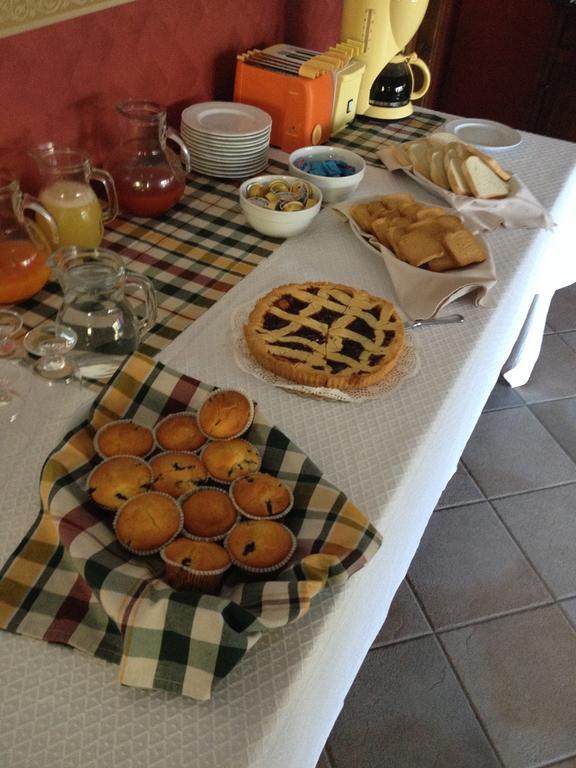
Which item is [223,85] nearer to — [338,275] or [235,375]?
[338,275]

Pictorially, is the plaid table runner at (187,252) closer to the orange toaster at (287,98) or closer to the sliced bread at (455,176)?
the orange toaster at (287,98)

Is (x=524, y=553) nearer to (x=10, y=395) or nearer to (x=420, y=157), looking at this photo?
(x=420, y=157)

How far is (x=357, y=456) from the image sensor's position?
737 millimetres

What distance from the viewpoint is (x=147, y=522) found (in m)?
0.58

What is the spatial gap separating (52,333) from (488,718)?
99 cm

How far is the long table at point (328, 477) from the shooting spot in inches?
19.4

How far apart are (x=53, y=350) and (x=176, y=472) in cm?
24

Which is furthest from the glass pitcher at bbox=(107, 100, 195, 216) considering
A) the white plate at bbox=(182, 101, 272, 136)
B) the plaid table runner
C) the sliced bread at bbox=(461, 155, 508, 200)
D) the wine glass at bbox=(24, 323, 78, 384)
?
the sliced bread at bbox=(461, 155, 508, 200)

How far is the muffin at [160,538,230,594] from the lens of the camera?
546mm

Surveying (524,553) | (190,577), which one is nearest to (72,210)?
(190,577)

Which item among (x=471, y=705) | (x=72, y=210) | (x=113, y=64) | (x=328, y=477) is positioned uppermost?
(x=113, y=64)

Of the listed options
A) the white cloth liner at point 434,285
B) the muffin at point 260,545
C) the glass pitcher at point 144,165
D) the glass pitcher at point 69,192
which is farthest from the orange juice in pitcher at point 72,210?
the muffin at point 260,545

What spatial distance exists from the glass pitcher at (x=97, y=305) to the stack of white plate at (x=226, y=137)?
1.63 ft

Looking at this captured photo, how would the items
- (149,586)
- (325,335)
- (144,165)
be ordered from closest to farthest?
1. (149,586)
2. (325,335)
3. (144,165)
